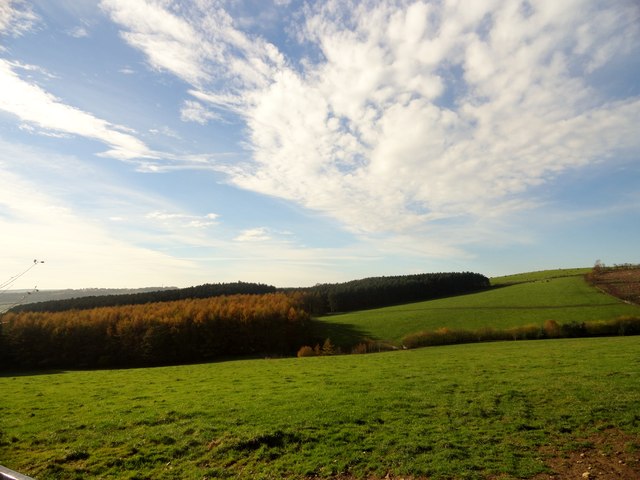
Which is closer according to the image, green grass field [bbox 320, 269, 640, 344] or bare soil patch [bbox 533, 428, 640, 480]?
bare soil patch [bbox 533, 428, 640, 480]

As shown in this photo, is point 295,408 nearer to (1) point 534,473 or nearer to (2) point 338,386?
(2) point 338,386

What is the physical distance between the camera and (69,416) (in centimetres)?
1981

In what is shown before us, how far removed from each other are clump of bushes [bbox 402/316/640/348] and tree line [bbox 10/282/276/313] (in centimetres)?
9073

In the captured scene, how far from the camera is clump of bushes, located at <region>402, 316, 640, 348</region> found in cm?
5894

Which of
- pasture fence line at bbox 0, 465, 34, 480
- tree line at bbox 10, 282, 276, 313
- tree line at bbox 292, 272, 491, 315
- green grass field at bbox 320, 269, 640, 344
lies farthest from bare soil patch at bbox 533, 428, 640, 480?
tree line at bbox 10, 282, 276, 313

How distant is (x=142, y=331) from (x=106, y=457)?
69.5 m

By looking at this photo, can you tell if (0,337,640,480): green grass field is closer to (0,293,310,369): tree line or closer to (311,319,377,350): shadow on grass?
(311,319,377,350): shadow on grass

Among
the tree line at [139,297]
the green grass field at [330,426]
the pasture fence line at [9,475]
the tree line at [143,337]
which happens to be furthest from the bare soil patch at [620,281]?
the tree line at [139,297]

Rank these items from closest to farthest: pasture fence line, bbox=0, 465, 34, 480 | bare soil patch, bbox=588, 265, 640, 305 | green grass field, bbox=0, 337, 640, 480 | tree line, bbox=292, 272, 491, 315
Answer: pasture fence line, bbox=0, 465, 34, 480 < green grass field, bbox=0, 337, 640, 480 < bare soil patch, bbox=588, 265, 640, 305 < tree line, bbox=292, 272, 491, 315

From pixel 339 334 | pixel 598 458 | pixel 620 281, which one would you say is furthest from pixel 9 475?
pixel 620 281

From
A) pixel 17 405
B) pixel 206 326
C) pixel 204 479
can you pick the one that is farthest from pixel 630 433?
pixel 206 326

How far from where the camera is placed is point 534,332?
59.4 metres

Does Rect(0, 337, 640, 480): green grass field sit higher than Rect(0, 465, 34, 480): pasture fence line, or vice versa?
Rect(0, 465, 34, 480): pasture fence line

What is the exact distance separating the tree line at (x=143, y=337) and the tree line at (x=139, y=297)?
100 feet
